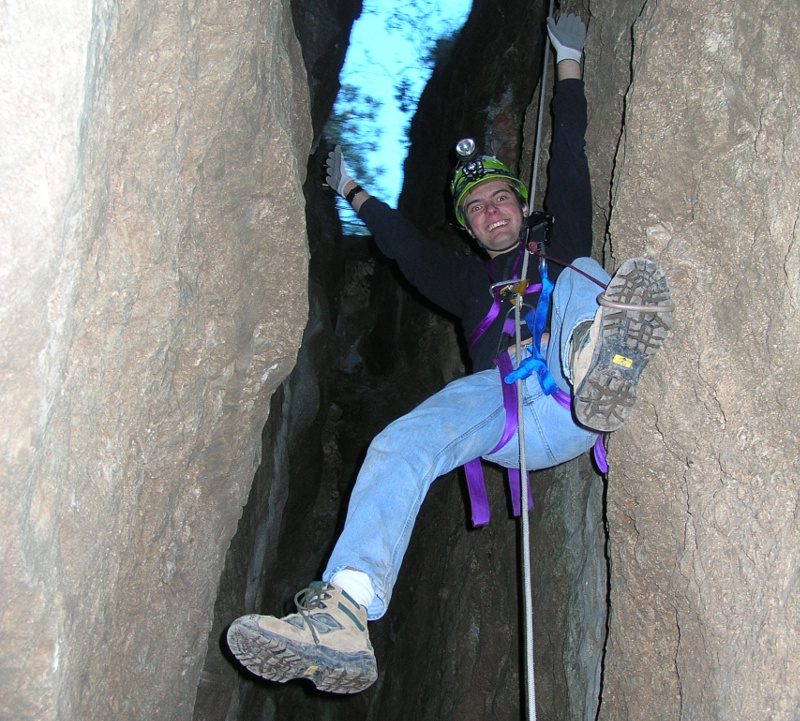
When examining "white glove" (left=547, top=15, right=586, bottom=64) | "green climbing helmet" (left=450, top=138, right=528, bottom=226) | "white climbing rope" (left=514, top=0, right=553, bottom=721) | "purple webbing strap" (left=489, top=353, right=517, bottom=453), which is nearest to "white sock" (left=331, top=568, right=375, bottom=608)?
"white climbing rope" (left=514, top=0, right=553, bottom=721)

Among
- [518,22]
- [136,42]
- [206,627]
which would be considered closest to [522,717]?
[206,627]

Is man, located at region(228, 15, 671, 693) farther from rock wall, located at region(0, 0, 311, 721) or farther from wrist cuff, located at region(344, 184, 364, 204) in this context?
rock wall, located at region(0, 0, 311, 721)

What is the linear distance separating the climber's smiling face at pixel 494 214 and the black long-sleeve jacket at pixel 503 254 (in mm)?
78

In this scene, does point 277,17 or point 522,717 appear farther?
point 522,717

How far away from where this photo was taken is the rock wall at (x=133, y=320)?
1474mm

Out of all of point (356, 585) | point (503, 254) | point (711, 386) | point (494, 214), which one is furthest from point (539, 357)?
point (356, 585)

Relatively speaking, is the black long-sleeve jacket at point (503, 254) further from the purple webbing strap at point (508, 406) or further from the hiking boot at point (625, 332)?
the hiking boot at point (625, 332)

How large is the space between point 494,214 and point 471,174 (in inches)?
10.5

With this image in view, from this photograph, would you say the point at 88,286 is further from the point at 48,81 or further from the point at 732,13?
the point at 732,13

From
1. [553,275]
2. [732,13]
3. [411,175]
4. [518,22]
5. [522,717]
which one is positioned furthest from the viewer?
[411,175]

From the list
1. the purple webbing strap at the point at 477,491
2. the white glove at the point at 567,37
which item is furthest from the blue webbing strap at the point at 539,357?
the white glove at the point at 567,37

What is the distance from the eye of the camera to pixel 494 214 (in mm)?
3062

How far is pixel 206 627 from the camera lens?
3.16 meters

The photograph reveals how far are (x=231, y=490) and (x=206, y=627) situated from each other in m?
0.61
